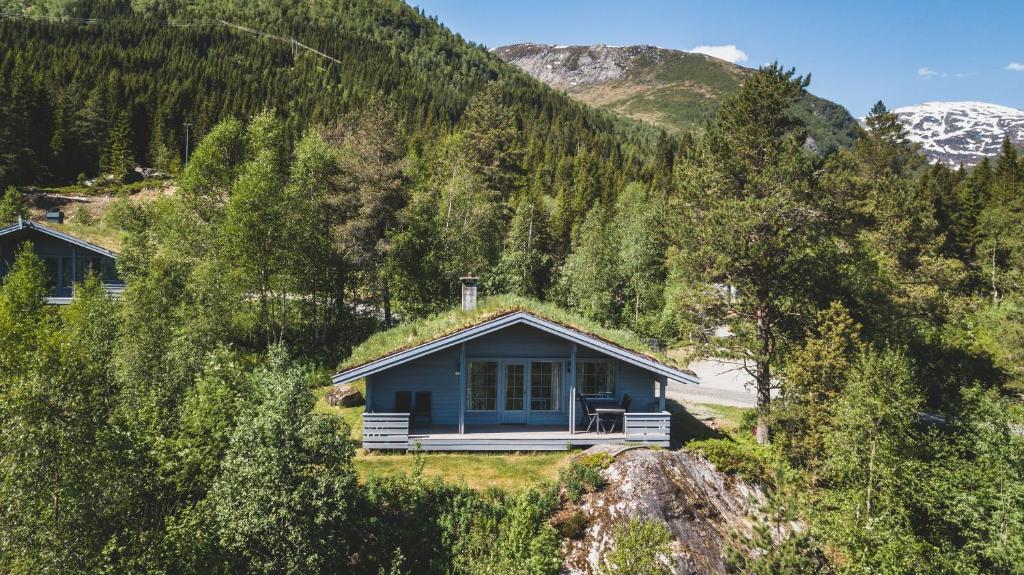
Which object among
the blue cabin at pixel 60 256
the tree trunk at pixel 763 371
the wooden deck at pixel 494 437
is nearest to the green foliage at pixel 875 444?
the tree trunk at pixel 763 371

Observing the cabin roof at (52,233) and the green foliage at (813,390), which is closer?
the green foliage at (813,390)

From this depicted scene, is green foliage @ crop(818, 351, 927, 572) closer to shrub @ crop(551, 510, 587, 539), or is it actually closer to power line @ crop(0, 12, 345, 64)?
shrub @ crop(551, 510, 587, 539)

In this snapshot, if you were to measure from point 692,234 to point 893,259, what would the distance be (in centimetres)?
1801

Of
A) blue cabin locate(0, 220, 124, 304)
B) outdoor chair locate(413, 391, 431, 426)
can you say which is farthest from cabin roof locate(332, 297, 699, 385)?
blue cabin locate(0, 220, 124, 304)

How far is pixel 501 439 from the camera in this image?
16.5 m

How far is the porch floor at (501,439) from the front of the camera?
53.8 feet

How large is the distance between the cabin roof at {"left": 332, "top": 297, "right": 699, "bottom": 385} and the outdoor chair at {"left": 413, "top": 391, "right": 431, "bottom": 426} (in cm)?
180

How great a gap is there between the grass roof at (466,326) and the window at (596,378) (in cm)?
117

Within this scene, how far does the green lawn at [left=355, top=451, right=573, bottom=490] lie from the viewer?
1471 centimetres

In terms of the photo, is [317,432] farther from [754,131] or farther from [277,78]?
[277,78]

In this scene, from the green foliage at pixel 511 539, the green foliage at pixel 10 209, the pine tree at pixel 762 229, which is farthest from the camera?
the green foliage at pixel 10 209

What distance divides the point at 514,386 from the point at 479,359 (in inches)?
60.2

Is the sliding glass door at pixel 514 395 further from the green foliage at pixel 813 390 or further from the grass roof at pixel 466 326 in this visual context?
the green foliage at pixel 813 390

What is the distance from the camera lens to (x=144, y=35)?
113 meters
